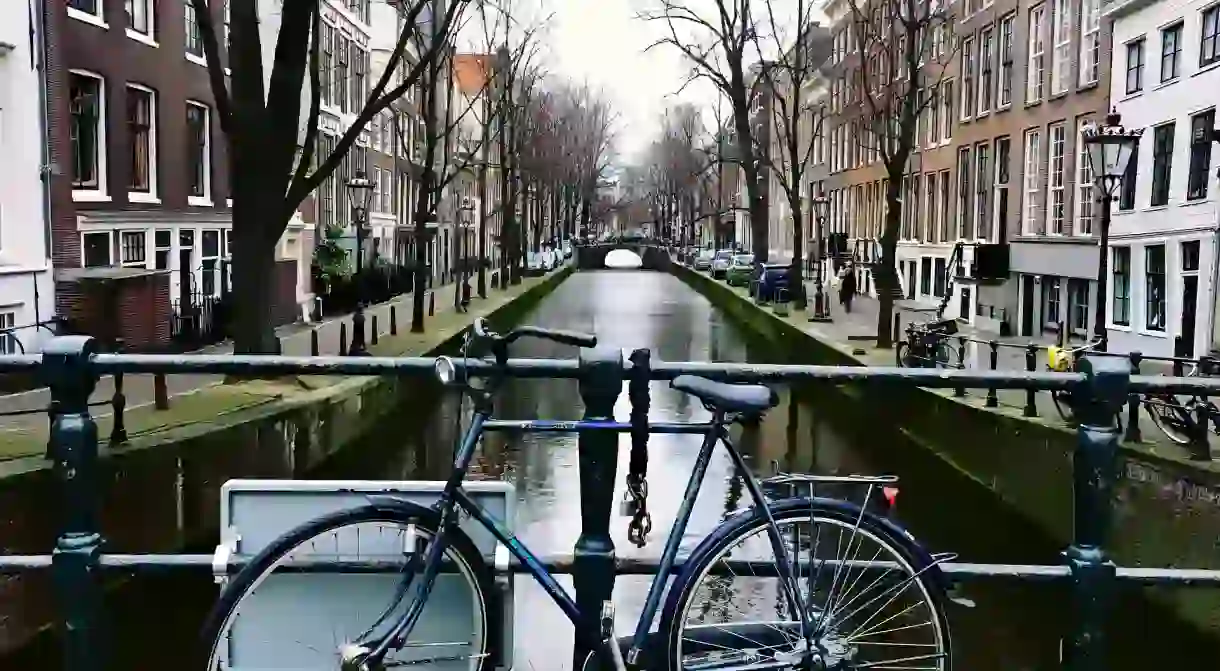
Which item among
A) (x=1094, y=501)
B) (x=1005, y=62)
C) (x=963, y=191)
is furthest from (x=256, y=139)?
(x=963, y=191)

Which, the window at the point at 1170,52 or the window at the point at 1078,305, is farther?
the window at the point at 1078,305

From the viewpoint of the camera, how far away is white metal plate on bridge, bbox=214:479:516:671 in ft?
10.2

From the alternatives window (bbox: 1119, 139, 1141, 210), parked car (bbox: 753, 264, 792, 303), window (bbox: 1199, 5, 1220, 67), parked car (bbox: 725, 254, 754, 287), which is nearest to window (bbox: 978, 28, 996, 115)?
parked car (bbox: 753, 264, 792, 303)

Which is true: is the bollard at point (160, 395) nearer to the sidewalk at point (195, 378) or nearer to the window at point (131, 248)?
the sidewalk at point (195, 378)

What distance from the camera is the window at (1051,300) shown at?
26.5m

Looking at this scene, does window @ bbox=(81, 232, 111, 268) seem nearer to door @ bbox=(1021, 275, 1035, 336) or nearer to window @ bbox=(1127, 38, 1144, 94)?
window @ bbox=(1127, 38, 1144, 94)

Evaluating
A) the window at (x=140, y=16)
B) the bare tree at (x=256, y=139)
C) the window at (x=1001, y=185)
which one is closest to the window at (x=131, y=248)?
the window at (x=140, y=16)

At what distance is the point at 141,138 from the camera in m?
21.6

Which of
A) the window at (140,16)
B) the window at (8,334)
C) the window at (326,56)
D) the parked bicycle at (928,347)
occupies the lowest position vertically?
the parked bicycle at (928,347)

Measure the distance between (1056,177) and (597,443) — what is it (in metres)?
25.9

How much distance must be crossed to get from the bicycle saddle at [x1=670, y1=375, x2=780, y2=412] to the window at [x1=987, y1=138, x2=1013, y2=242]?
28565 millimetres

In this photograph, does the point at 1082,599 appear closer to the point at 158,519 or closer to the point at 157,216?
the point at 158,519

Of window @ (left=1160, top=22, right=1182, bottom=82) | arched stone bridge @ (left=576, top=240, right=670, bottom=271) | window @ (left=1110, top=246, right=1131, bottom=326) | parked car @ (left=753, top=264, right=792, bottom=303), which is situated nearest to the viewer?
window @ (left=1160, top=22, right=1182, bottom=82)

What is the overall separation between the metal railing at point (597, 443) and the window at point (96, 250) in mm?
17408
